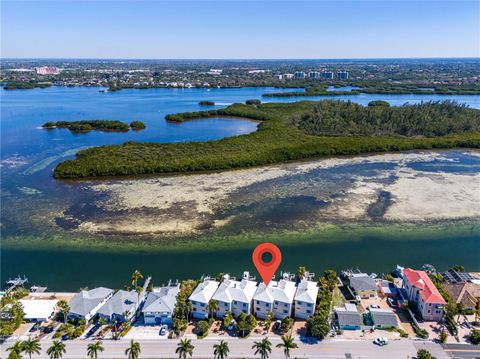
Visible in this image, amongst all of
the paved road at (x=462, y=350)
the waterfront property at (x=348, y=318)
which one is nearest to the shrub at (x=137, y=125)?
the waterfront property at (x=348, y=318)

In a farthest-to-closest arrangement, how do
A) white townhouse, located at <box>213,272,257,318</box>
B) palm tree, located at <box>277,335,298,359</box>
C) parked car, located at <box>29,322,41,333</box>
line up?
white townhouse, located at <box>213,272,257,318</box>
parked car, located at <box>29,322,41,333</box>
palm tree, located at <box>277,335,298,359</box>

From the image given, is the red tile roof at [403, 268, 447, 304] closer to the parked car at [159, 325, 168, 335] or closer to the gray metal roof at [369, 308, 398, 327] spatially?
the gray metal roof at [369, 308, 398, 327]

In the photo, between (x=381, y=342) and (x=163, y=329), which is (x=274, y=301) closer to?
(x=381, y=342)

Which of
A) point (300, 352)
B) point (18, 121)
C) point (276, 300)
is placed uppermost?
point (18, 121)

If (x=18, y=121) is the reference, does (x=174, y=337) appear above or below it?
below

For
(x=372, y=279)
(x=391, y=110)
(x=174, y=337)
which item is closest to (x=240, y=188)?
(x=372, y=279)

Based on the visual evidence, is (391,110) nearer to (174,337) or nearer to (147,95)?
(174,337)

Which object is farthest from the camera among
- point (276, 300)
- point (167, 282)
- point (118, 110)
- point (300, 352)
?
point (118, 110)

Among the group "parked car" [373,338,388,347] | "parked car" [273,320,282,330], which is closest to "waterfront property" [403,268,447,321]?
"parked car" [373,338,388,347]
